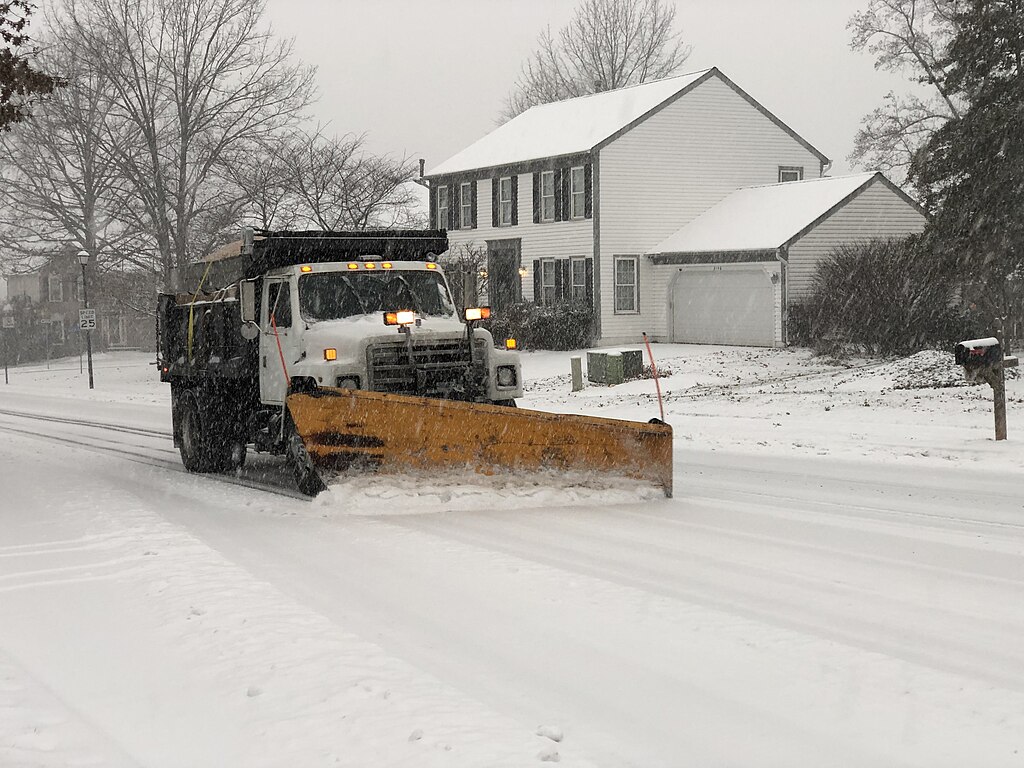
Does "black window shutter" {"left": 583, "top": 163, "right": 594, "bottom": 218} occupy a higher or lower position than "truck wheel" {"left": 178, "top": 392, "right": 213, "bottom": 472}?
higher

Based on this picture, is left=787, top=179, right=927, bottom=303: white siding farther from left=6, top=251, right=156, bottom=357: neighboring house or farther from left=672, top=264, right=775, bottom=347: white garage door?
left=6, top=251, right=156, bottom=357: neighboring house

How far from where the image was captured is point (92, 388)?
37.6m

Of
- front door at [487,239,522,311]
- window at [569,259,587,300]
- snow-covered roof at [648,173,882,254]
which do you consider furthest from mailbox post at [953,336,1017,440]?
front door at [487,239,522,311]

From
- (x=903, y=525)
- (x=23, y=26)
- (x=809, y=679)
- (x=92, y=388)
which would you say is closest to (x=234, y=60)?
(x=92, y=388)

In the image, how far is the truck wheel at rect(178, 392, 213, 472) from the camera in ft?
46.4

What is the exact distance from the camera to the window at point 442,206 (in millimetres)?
45906

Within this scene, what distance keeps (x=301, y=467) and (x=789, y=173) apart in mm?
34292

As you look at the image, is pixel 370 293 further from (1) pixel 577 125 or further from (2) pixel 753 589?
(1) pixel 577 125

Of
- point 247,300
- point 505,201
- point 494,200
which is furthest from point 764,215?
point 247,300

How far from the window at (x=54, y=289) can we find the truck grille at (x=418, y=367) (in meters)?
71.7

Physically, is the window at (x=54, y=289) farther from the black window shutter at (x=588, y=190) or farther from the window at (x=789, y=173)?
the window at (x=789, y=173)

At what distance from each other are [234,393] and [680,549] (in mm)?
6457

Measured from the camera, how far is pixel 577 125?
41.9 metres

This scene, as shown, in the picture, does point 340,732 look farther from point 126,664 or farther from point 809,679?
point 809,679
